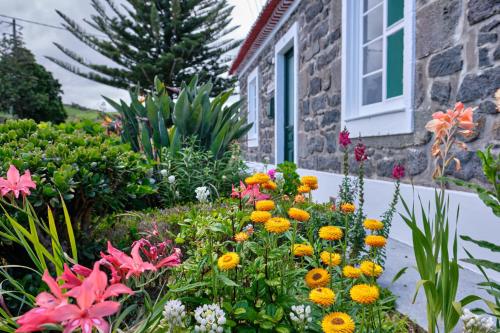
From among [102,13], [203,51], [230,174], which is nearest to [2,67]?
[102,13]

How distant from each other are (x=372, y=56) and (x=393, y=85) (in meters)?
0.59

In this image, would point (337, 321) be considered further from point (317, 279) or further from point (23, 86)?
point (23, 86)

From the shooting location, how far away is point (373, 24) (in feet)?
12.7

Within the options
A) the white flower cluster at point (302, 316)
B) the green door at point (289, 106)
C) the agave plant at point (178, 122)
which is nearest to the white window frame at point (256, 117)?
the green door at point (289, 106)

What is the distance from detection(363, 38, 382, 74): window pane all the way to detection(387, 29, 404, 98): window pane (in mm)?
245

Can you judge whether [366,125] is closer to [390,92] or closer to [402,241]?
[390,92]

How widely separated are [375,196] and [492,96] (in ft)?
4.51

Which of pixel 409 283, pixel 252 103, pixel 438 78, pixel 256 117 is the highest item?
pixel 252 103

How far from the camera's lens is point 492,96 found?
Result: 2.38 meters

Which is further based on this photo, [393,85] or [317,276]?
[393,85]

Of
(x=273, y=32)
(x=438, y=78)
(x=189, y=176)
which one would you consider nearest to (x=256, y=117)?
(x=273, y=32)

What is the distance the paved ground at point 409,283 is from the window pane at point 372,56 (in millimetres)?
1866

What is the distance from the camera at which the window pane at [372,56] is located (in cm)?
377

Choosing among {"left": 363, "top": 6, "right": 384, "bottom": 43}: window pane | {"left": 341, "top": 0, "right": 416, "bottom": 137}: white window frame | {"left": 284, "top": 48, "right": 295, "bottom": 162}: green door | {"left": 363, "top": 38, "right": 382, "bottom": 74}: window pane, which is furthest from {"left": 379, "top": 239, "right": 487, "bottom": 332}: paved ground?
{"left": 284, "top": 48, "right": 295, "bottom": 162}: green door
